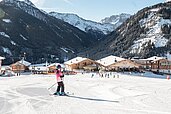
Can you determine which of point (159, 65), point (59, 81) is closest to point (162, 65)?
point (159, 65)

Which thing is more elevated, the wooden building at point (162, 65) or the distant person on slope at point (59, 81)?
the wooden building at point (162, 65)

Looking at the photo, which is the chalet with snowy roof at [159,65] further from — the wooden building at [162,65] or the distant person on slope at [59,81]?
the distant person on slope at [59,81]

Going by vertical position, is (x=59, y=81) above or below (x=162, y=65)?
below

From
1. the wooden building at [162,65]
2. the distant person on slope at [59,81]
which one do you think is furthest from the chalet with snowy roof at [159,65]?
the distant person on slope at [59,81]

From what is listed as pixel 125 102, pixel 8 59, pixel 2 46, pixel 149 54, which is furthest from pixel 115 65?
pixel 2 46

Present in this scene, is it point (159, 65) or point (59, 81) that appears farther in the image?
point (159, 65)

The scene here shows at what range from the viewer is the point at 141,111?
12.3 metres

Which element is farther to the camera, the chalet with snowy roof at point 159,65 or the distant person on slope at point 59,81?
the chalet with snowy roof at point 159,65

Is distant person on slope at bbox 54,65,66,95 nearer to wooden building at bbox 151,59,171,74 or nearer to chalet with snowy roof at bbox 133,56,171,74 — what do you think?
chalet with snowy roof at bbox 133,56,171,74

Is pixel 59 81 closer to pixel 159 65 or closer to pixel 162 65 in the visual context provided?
pixel 159 65

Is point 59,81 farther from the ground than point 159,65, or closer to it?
closer to it

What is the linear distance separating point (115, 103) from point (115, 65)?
295ft

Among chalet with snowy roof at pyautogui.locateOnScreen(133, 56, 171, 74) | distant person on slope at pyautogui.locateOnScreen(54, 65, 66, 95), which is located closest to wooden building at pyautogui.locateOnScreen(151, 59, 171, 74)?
chalet with snowy roof at pyautogui.locateOnScreen(133, 56, 171, 74)

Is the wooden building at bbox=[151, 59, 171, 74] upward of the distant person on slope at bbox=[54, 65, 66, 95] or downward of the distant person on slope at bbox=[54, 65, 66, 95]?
upward
